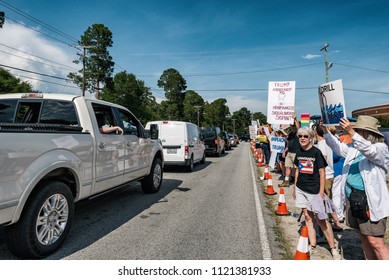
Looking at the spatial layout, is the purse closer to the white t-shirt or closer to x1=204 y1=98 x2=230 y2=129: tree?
the white t-shirt

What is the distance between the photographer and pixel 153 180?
702 cm

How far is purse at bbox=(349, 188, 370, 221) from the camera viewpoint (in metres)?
2.81

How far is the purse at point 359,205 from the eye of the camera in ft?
9.22

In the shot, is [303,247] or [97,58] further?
[97,58]

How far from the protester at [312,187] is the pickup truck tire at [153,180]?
3.95 m

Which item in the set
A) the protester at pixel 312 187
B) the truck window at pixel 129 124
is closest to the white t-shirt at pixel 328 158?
the protester at pixel 312 187

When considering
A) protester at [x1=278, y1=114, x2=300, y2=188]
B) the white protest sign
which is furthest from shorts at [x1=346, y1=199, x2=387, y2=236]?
the white protest sign

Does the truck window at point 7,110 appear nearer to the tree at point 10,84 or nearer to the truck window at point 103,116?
the truck window at point 103,116

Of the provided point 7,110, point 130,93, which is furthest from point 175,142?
point 130,93

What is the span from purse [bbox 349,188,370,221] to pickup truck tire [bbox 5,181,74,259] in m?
3.51

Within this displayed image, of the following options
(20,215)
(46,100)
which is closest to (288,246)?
(20,215)

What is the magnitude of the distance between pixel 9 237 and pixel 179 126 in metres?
7.88

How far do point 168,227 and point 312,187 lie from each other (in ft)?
8.06

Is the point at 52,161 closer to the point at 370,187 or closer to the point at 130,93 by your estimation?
the point at 370,187
